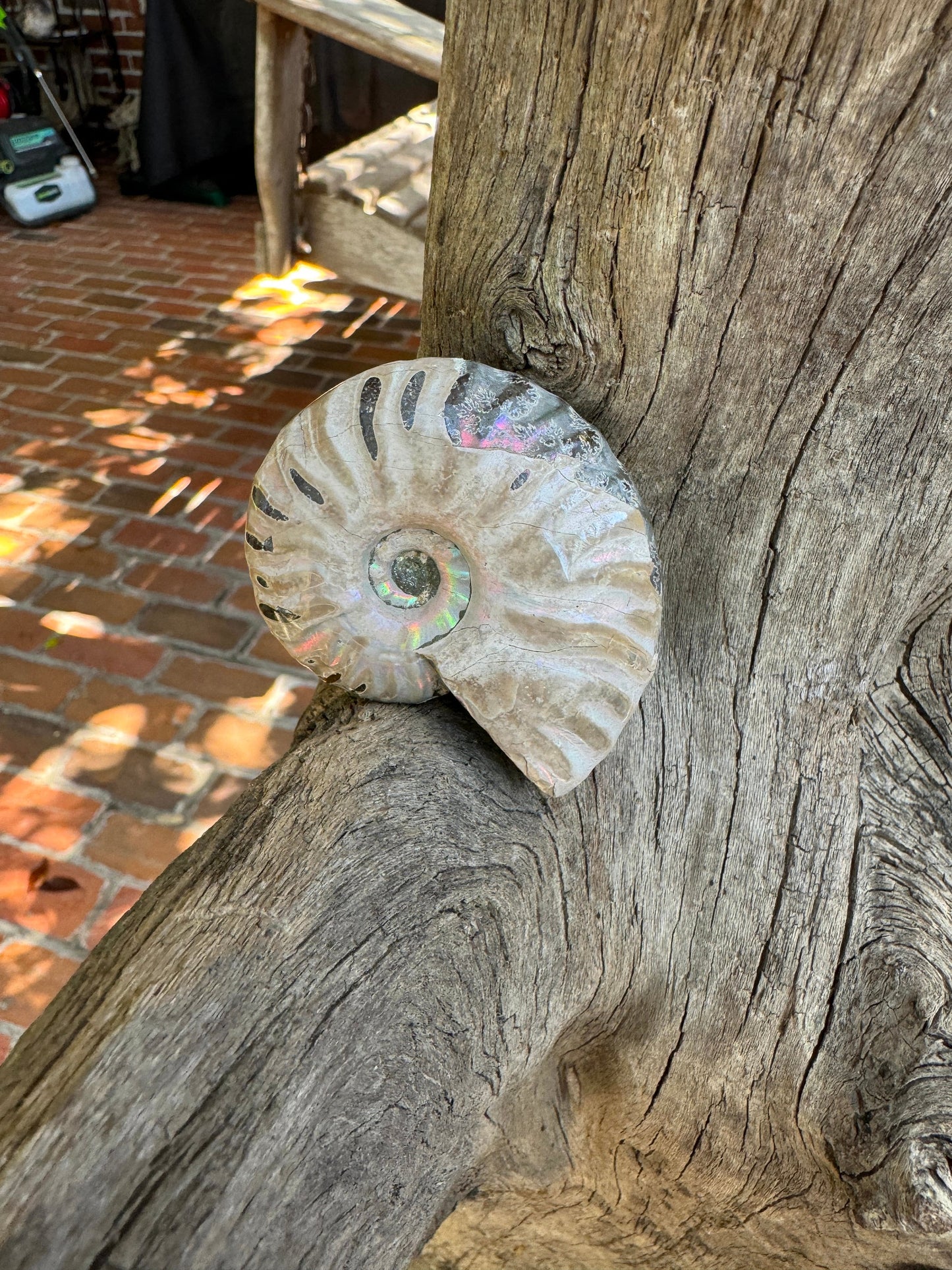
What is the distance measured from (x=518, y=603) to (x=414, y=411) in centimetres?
22

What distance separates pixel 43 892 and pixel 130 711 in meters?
0.59

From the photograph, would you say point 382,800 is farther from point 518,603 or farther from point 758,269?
point 758,269

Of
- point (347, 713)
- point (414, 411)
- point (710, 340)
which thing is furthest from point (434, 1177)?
point (710, 340)

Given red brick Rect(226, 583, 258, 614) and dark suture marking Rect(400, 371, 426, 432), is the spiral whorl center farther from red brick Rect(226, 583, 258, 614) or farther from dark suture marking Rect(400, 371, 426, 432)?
red brick Rect(226, 583, 258, 614)

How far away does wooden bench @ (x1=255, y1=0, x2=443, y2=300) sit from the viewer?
2824 mm

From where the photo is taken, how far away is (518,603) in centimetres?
100

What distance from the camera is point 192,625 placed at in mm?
2994

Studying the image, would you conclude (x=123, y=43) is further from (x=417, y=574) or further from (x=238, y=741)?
(x=417, y=574)

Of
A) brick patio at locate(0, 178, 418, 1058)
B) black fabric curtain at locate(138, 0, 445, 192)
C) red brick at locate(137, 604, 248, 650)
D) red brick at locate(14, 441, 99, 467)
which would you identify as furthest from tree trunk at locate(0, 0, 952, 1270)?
black fabric curtain at locate(138, 0, 445, 192)

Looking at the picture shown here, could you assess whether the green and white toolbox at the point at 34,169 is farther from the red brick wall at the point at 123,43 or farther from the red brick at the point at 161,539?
the red brick at the point at 161,539

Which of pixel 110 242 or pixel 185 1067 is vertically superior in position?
pixel 185 1067

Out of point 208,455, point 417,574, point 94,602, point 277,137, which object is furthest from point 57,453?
point 417,574

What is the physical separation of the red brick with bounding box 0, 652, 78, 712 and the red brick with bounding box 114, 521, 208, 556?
59 centimetres

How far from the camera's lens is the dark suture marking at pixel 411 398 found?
97 centimetres
